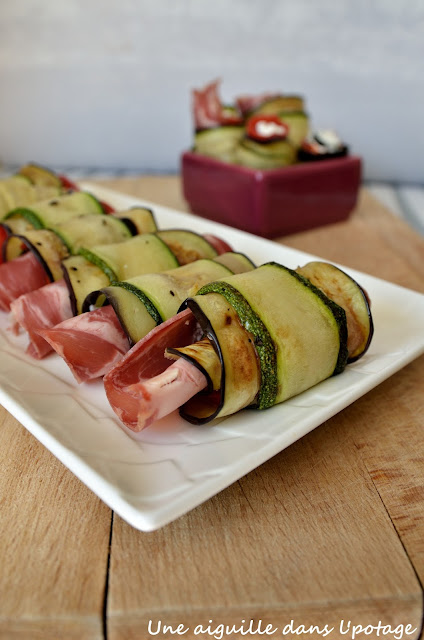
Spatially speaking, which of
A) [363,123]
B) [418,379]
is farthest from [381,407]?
[363,123]

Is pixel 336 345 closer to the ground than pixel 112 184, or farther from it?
farther from it

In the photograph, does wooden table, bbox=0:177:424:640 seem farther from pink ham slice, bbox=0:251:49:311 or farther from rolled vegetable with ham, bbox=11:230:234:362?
pink ham slice, bbox=0:251:49:311

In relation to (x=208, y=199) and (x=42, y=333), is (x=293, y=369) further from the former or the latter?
(x=208, y=199)

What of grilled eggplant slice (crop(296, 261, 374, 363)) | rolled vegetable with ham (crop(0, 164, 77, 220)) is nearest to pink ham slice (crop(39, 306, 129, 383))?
grilled eggplant slice (crop(296, 261, 374, 363))

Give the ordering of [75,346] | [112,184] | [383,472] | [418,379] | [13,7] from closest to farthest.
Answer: [383,472] < [75,346] < [418,379] < [112,184] < [13,7]

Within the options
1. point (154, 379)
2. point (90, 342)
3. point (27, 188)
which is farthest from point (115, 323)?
point (27, 188)

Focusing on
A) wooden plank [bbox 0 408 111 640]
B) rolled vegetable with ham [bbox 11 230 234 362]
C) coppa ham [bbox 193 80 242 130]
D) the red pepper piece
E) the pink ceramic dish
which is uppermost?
rolled vegetable with ham [bbox 11 230 234 362]
